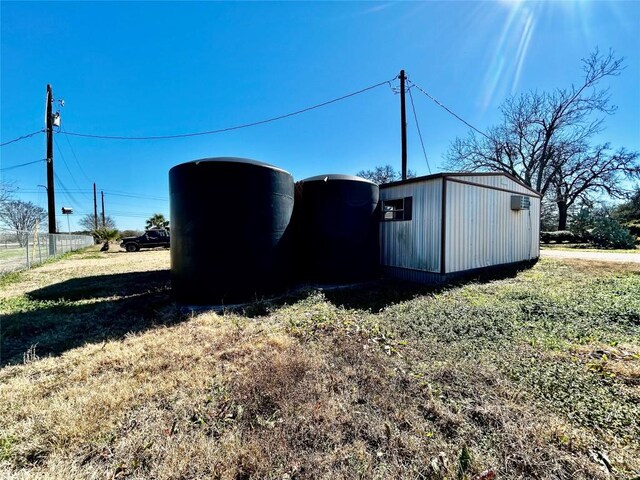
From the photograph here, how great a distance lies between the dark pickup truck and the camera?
1856 centimetres

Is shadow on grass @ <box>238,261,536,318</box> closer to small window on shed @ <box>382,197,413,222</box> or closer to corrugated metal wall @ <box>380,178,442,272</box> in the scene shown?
corrugated metal wall @ <box>380,178,442,272</box>

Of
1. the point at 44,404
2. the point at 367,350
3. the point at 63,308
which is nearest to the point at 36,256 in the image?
the point at 63,308

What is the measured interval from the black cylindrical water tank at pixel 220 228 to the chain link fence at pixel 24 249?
26.3ft

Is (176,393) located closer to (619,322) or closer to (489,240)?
(619,322)

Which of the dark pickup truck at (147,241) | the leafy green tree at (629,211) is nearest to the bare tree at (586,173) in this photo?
the leafy green tree at (629,211)

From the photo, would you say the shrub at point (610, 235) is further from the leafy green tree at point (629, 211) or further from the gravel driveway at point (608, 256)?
the leafy green tree at point (629, 211)

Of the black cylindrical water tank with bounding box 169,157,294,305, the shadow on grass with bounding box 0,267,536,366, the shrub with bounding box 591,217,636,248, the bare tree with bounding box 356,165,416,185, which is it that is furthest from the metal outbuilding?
the bare tree with bounding box 356,165,416,185

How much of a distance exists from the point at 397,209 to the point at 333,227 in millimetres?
2170

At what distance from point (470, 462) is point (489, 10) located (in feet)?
35.3

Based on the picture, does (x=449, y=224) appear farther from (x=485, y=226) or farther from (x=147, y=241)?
(x=147, y=241)

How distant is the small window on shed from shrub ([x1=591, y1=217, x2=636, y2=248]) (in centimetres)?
1507

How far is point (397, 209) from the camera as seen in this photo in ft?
25.4

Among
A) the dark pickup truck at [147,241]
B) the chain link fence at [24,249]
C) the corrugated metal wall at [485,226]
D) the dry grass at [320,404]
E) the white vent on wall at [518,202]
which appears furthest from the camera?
the dark pickup truck at [147,241]

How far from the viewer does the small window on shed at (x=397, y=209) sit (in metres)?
7.43
